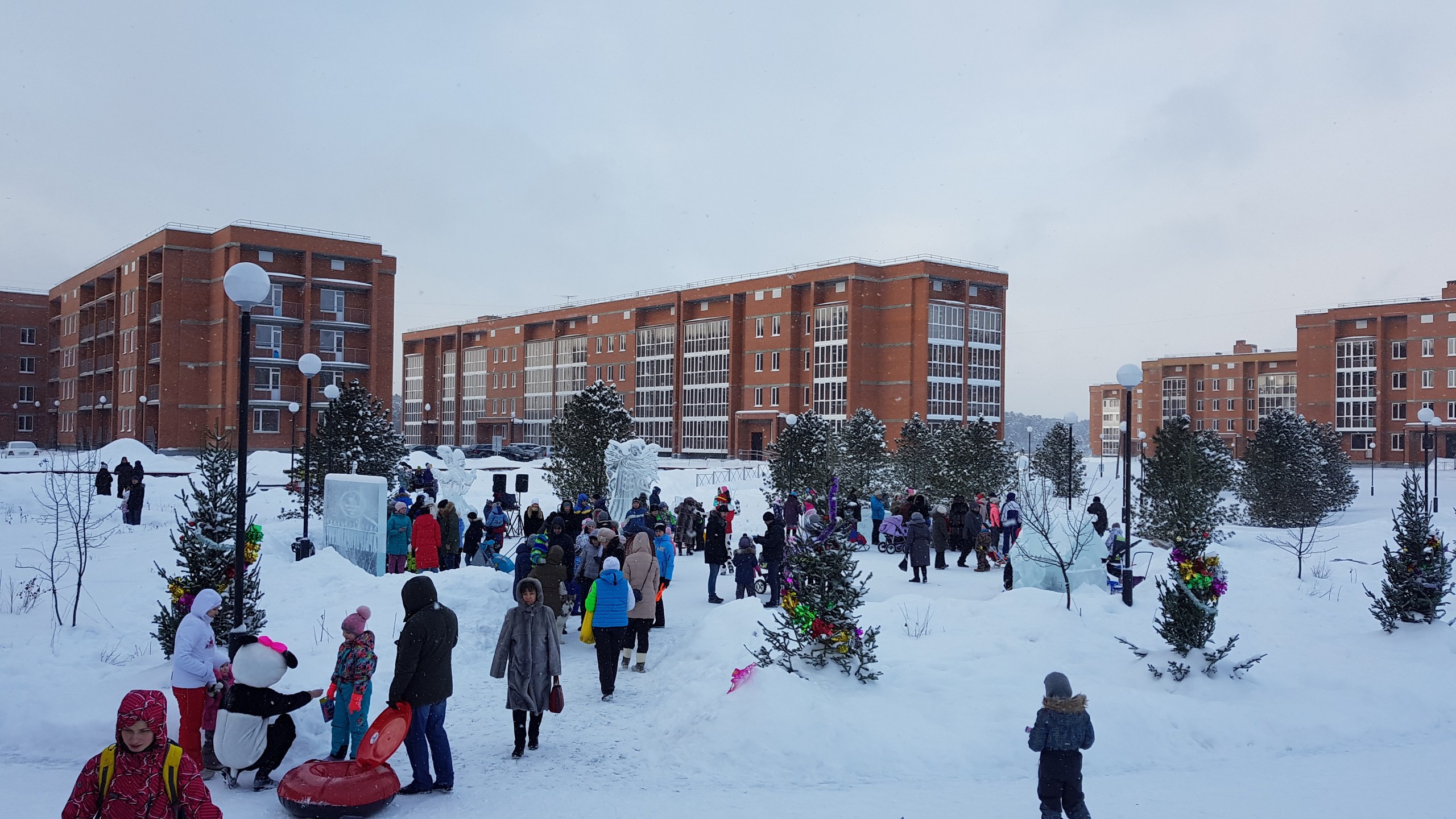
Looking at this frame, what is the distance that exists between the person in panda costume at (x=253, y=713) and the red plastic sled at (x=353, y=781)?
29 centimetres

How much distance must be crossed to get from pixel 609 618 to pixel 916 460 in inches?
976

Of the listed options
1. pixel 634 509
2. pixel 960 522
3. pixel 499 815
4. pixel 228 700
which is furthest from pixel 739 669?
pixel 960 522

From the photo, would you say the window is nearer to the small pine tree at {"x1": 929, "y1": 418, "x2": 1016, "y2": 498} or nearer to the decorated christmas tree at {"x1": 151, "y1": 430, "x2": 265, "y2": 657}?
the small pine tree at {"x1": 929, "y1": 418, "x2": 1016, "y2": 498}

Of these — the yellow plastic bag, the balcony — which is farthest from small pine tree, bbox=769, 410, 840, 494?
the balcony

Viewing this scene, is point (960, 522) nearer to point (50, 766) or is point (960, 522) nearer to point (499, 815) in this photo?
point (499, 815)

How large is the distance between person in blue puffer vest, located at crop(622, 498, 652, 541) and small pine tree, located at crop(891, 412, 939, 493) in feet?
48.2

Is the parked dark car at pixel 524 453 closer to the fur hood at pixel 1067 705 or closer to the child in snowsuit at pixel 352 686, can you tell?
the child in snowsuit at pixel 352 686

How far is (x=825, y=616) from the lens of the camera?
783 centimetres

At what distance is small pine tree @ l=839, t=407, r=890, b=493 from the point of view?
29797 millimetres

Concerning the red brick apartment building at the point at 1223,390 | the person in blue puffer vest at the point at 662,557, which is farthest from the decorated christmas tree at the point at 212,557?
the red brick apartment building at the point at 1223,390

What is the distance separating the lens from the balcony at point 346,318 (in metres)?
49.8

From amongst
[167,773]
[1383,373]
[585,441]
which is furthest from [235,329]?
[1383,373]

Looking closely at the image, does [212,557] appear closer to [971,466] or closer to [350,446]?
[350,446]

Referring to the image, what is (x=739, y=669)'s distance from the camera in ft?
25.5
